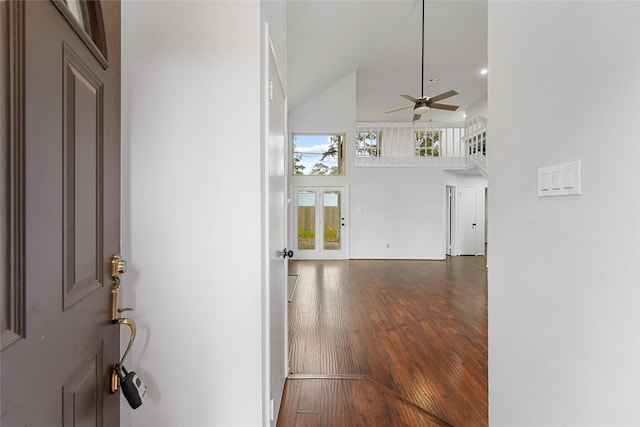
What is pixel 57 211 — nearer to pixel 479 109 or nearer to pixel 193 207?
pixel 193 207

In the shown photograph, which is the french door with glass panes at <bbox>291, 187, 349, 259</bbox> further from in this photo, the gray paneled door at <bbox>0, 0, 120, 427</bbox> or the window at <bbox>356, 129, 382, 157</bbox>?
the gray paneled door at <bbox>0, 0, 120, 427</bbox>

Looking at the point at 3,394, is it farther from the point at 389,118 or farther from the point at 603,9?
the point at 389,118

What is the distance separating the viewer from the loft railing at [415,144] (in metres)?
7.08

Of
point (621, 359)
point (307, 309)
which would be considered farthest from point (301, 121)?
point (621, 359)

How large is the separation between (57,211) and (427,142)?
306 inches

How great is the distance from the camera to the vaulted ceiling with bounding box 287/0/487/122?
455 cm

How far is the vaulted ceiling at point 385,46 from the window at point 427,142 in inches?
45.9

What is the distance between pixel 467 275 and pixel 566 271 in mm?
5001

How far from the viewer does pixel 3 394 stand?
0.44m

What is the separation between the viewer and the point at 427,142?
737cm

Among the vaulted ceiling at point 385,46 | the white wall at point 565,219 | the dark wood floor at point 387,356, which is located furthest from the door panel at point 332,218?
the white wall at point 565,219

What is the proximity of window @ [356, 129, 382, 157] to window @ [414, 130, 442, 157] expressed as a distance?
1.02 meters

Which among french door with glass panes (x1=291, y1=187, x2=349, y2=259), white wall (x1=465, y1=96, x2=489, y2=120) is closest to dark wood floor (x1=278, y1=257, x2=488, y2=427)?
french door with glass panes (x1=291, y1=187, x2=349, y2=259)

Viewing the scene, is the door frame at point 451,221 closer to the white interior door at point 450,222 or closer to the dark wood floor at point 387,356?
the white interior door at point 450,222
